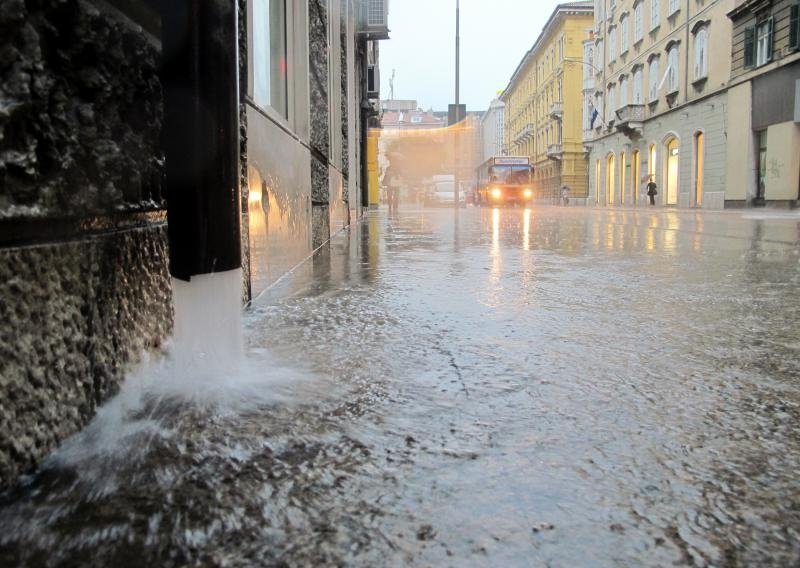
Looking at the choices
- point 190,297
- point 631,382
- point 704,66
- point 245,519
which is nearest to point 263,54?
point 190,297

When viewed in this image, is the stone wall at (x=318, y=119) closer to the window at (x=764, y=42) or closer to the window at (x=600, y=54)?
the window at (x=764, y=42)

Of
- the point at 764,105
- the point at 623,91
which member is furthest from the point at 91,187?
the point at 623,91

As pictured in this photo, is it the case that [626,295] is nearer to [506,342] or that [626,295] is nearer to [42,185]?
[506,342]

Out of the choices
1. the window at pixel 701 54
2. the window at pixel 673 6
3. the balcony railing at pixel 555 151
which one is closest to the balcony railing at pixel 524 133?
the balcony railing at pixel 555 151

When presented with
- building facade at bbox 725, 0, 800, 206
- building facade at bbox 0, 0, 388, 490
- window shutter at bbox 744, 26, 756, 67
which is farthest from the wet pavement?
window shutter at bbox 744, 26, 756, 67

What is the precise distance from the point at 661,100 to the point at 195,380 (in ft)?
103

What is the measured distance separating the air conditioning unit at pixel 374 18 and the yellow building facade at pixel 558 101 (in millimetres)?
28340

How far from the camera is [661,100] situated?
1176 inches

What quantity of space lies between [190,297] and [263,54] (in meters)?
2.67

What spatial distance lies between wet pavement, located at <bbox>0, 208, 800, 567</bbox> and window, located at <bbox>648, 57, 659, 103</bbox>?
101ft

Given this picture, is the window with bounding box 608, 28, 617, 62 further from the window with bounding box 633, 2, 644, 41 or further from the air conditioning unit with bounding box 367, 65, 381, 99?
the air conditioning unit with bounding box 367, 65, 381, 99

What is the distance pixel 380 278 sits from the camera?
400 cm

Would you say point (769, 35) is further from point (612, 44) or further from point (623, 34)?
point (612, 44)

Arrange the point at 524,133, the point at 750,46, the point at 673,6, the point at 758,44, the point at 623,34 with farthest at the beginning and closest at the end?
the point at 524,133 < the point at 623,34 < the point at 673,6 < the point at 750,46 < the point at 758,44
